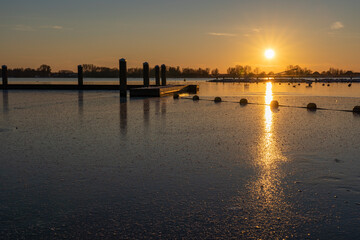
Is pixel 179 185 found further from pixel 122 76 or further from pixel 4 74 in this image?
pixel 4 74

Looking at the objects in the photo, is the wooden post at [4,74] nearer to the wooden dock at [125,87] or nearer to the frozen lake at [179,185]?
the wooden dock at [125,87]

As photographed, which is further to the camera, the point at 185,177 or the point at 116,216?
the point at 185,177

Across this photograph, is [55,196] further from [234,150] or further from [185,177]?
[234,150]

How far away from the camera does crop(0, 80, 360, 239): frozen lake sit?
4453mm

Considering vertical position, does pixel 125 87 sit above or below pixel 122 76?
below

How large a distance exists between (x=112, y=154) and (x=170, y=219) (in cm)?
429

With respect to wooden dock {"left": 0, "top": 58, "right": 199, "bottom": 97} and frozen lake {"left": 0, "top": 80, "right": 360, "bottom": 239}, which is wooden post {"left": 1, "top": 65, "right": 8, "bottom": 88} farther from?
frozen lake {"left": 0, "top": 80, "right": 360, "bottom": 239}

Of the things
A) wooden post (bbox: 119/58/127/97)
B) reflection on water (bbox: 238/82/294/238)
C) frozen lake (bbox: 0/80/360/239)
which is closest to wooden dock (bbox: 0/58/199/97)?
wooden post (bbox: 119/58/127/97)

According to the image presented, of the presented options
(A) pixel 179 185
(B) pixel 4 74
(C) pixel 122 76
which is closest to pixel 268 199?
(A) pixel 179 185

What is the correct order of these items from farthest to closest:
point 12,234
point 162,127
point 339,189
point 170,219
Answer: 1. point 162,127
2. point 339,189
3. point 170,219
4. point 12,234

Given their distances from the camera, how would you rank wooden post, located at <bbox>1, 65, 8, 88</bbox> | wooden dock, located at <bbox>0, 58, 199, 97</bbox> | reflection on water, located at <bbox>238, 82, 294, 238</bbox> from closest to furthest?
reflection on water, located at <bbox>238, 82, 294, 238</bbox> < wooden dock, located at <bbox>0, 58, 199, 97</bbox> < wooden post, located at <bbox>1, 65, 8, 88</bbox>

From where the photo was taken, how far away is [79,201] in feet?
17.6

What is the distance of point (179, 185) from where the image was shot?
6.17 meters

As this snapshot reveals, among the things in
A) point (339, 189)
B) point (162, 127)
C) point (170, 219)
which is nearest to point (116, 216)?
point (170, 219)
